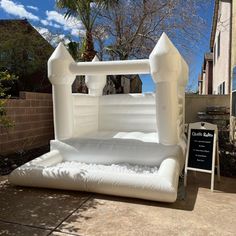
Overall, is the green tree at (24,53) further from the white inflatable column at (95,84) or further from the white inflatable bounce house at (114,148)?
Answer: the white inflatable bounce house at (114,148)

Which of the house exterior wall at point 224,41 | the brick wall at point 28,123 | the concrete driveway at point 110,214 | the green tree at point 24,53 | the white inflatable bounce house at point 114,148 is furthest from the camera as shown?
the house exterior wall at point 224,41

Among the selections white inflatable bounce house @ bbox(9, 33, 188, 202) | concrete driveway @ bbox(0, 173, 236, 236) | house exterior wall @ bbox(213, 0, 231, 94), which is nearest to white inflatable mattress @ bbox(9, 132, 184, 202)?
white inflatable bounce house @ bbox(9, 33, 188, 202)

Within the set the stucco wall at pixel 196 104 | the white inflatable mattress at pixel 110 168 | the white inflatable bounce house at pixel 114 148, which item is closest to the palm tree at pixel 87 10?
the stucco wall at pixel 196 104

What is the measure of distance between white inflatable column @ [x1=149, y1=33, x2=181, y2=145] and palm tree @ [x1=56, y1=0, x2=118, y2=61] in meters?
5.41

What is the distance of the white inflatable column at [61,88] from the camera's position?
5.30 meters

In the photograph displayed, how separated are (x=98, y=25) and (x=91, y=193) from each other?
9115mm

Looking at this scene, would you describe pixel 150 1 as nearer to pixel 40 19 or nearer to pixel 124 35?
pixel 124 35

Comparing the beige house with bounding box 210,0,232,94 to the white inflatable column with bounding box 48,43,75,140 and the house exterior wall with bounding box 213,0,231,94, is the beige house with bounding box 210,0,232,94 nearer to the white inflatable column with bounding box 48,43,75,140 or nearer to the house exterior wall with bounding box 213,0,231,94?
the house exterior wall with bounding box 213,0,231,94

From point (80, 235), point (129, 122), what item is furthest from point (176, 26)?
point (80, 235)

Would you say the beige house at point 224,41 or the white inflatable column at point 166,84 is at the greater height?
the beige house at point 224,41

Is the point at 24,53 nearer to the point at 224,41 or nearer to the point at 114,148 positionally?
the point at 114,148

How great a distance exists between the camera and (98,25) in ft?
38.8

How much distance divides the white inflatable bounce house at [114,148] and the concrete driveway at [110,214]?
154mm

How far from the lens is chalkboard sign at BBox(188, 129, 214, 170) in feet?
15.2
